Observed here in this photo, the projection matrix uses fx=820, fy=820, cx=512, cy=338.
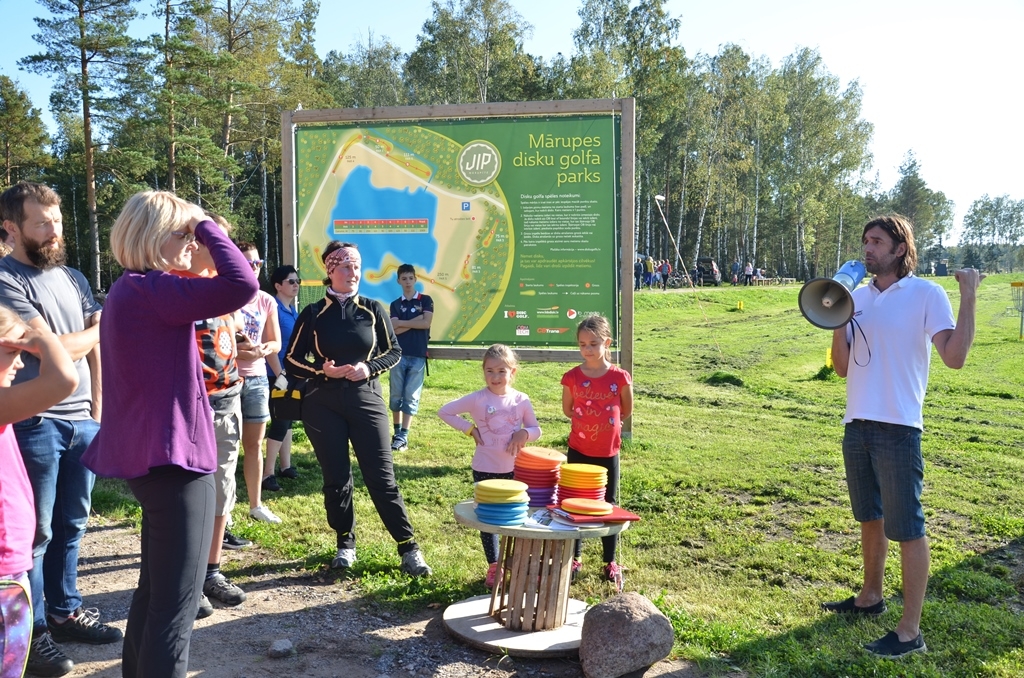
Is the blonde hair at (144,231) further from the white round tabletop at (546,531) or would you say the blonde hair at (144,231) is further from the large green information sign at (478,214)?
the large green information sign at (478,214)

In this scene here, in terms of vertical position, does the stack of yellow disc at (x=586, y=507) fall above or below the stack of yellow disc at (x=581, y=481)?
below

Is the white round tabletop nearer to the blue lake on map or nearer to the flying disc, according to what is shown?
the flying disc

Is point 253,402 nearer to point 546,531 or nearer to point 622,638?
point 546,531

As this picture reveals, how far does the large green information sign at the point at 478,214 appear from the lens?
8.09 metres

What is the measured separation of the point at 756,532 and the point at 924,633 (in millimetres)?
1909

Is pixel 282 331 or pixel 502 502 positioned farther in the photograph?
pixel 282 331

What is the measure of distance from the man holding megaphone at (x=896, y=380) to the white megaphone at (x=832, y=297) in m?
0.07

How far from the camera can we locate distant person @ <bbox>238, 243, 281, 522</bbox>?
18.0 ft

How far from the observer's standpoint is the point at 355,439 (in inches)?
199

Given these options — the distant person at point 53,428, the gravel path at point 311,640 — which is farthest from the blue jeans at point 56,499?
the gravel path at point 311,640

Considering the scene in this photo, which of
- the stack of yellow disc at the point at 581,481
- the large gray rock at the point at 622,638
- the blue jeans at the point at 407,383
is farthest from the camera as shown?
the blue jeans at the point at 407,383

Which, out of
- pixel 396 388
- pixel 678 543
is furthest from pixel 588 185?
pixel 678 543

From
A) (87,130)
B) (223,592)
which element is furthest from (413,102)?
(223,592)

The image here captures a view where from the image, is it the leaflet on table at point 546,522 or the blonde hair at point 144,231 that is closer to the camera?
the blonde hair at point 144,231
